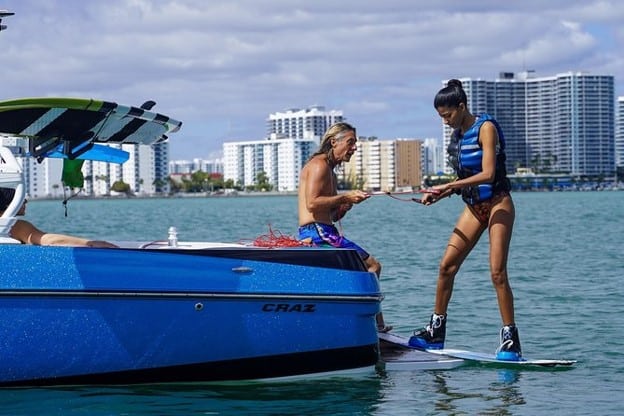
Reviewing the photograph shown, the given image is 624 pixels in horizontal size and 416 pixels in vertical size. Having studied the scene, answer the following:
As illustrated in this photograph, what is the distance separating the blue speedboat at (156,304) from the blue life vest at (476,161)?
47.7 inches

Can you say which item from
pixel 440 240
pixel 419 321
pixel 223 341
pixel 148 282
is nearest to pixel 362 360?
pixel 223 341

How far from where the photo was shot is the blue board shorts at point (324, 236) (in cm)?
895

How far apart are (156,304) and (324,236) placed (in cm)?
Answer: 150

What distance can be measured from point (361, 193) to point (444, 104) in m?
1.00

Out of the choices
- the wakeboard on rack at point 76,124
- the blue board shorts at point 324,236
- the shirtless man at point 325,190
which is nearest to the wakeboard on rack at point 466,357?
the shirtless man at point 325,190

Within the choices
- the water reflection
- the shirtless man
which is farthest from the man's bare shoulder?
the water reflection

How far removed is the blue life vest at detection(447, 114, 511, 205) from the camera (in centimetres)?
914

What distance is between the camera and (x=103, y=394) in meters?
8.43

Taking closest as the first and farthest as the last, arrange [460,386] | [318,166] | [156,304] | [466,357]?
[156,304], [318,166], [460,386], [466,357]

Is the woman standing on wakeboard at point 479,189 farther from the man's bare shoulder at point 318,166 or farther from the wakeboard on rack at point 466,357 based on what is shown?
the man's bare shoulder at point 318,166

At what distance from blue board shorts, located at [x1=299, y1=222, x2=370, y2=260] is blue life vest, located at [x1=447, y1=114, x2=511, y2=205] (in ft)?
3.19

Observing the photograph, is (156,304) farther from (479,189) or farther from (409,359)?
(479,189)

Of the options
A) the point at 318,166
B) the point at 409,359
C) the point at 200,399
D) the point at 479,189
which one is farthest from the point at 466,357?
the point at 200,399

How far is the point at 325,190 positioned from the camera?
9.03 m
